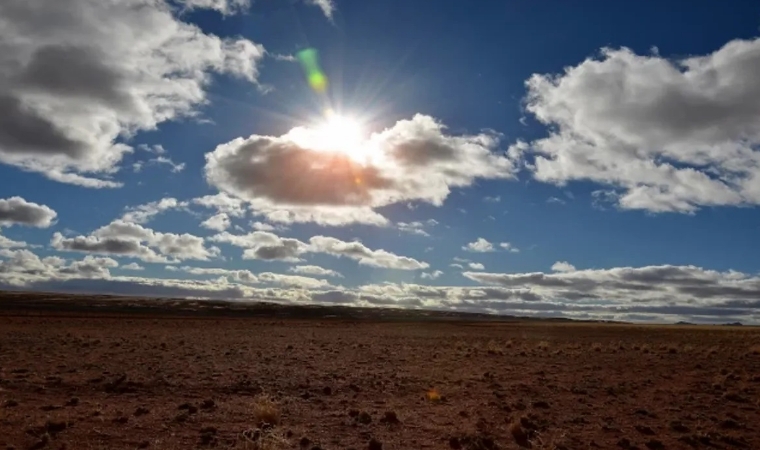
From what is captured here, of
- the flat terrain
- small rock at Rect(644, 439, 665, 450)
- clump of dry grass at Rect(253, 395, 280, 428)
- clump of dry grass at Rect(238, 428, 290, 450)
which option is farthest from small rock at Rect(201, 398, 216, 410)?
small rock at Rect(644, 439, 665, 450)

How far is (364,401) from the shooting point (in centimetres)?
1852

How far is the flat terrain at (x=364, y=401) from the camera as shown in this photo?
13.4 meters

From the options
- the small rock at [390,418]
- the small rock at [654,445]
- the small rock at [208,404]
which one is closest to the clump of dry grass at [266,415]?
the small rock at [208,404]

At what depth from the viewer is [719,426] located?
1558cm

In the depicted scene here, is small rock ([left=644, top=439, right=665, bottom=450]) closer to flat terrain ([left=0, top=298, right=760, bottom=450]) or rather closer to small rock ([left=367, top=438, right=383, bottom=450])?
flat terrain ([left=0, top=298, right=760, bottom=450])

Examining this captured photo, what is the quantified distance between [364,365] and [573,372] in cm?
939

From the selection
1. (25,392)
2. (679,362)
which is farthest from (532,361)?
(25,392)

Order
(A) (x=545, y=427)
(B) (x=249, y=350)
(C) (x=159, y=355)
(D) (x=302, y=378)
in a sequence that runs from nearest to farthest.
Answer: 1. (A) (x=545, y=427)
2. (D) (x=302, y=378)
3. (C) (x=159, y=355)
4. (B) (x=249, y=350)

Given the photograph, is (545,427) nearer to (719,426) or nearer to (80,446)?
(719,426)

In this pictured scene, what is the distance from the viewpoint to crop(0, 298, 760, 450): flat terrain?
1345cm

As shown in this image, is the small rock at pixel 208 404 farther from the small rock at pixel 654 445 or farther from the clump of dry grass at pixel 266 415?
the small rock at pixel 654 445

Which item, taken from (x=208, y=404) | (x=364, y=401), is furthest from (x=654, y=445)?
(x=208, y=404)

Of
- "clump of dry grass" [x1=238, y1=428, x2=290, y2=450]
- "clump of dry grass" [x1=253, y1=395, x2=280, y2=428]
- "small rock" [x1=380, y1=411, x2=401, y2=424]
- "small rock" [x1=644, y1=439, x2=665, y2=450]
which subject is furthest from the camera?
"small rock" [x1=380, y1=411, x2=401, y2=424]

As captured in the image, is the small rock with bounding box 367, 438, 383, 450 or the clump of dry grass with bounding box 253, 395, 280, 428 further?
the clump of dry grass with bounding box 253, 395, 280, 428
